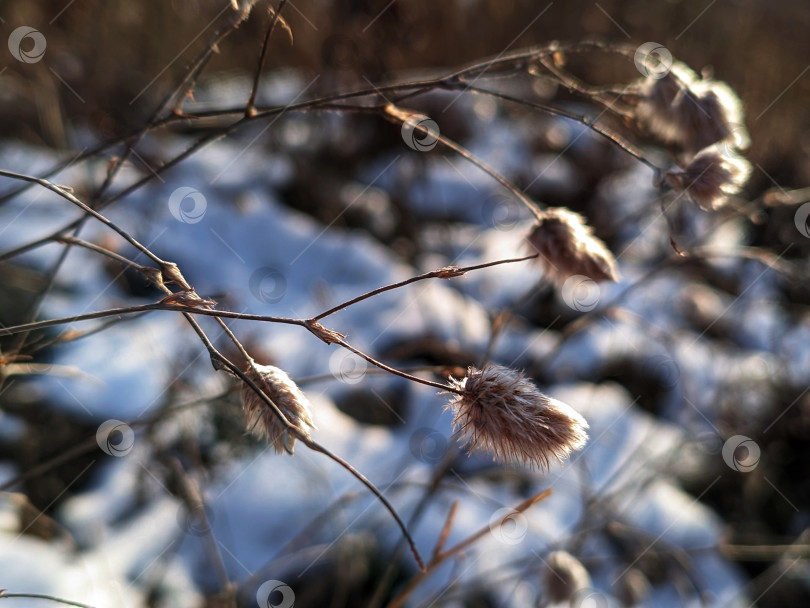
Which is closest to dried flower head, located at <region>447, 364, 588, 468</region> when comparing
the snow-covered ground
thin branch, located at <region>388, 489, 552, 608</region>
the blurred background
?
thin branch, located at <region>388, 489, 552, 608</region>

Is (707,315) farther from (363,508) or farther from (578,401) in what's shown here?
(363,508)

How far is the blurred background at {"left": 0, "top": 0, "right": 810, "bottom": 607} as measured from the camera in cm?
161

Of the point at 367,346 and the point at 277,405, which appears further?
the point at 367,346

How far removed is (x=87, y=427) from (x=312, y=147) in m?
2.05

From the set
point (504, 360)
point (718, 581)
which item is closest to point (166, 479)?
point (504, 360)

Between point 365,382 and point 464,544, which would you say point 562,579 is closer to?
point 464,544

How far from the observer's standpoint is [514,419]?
667 millimetres

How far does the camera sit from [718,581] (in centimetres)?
204

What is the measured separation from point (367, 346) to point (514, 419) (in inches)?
71.7

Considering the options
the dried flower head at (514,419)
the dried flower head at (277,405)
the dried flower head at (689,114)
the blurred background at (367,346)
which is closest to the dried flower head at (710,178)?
the dried flower head at (689,114)

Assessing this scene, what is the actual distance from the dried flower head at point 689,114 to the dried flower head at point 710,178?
0.20 feet

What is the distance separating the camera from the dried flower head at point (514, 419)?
0.66m

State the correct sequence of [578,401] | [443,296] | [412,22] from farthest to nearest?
1. [412,22]
2. [443,296]
3. [578,401]

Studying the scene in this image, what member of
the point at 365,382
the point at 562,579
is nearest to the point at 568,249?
the point at 562,579
